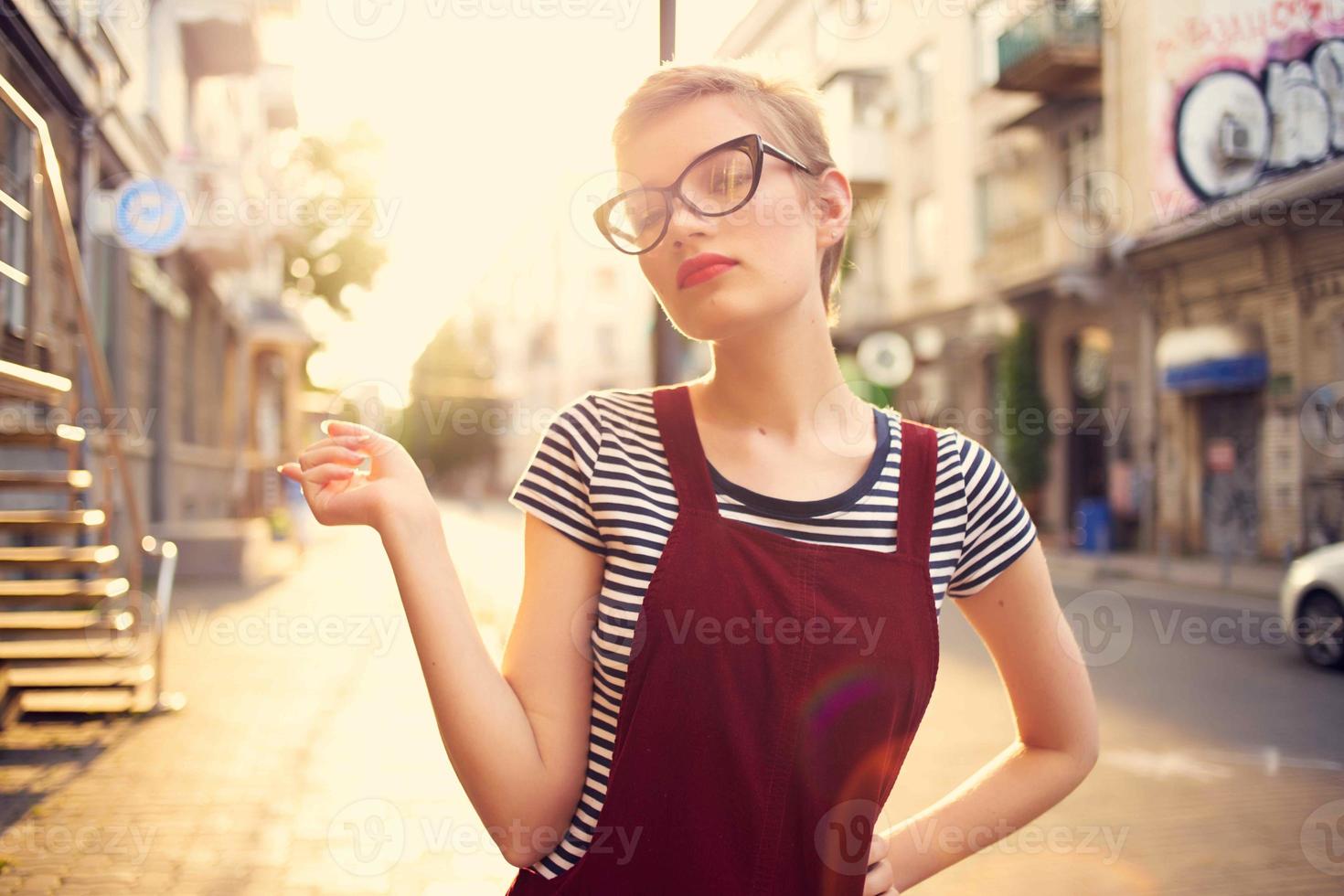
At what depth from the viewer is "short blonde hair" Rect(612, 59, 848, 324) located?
5.07 ft

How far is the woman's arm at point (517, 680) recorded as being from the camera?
1.32m

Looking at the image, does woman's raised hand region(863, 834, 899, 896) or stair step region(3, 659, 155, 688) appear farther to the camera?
stair step region(3, 659, 155, 688)

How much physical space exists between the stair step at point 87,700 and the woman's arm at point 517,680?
20.3 feet

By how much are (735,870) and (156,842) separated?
3.83m

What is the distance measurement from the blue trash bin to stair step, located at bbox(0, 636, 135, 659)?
15.8 meters

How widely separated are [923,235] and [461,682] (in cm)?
2604

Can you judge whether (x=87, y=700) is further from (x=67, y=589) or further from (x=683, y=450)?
(x=683, y=450)

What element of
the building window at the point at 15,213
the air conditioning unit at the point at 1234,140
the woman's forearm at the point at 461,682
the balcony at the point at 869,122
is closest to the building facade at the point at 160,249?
the building window at the point at 15,213

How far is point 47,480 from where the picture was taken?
604 cm

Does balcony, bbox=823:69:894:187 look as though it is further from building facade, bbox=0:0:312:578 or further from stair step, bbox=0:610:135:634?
stair step, bbox=0:610:135:634

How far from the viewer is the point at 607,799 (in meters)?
1.38

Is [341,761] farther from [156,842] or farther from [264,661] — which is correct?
[264,661]

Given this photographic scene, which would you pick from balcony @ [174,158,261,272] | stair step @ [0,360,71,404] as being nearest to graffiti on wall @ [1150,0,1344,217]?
stair step @ [0,360,71,404]

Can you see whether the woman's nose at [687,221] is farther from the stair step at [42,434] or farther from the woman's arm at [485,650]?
the stair step at [42,434]
